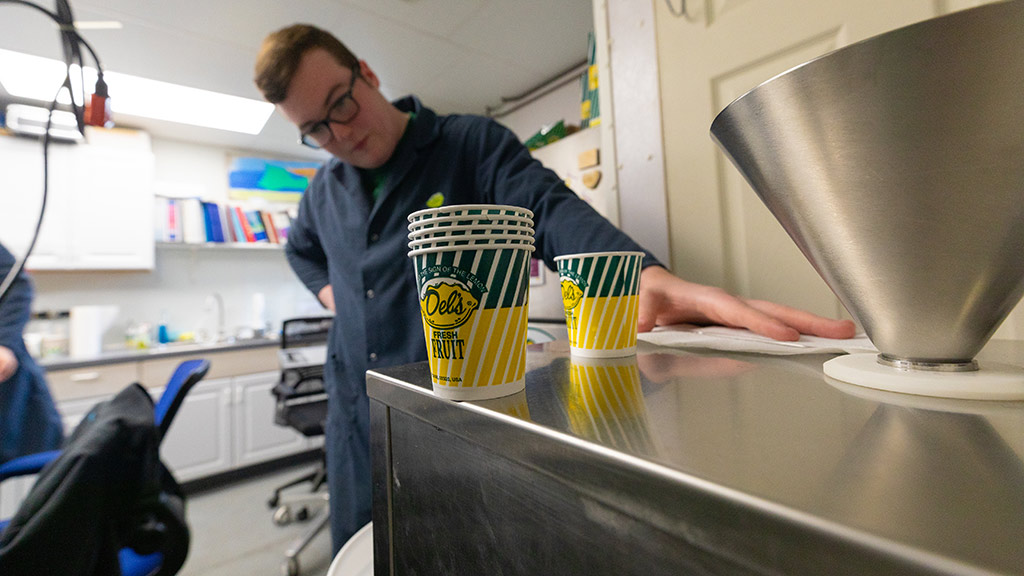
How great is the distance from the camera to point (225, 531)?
2.17 meters

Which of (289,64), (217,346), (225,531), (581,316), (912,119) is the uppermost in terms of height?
(289,64)

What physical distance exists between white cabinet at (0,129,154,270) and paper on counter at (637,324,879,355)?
3.46m

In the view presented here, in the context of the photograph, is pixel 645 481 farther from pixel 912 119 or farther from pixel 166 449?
pixel 166 449

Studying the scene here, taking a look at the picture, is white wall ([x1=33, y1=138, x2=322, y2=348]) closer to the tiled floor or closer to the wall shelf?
the wall shelf

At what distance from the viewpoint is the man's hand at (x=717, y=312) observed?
1.67ft

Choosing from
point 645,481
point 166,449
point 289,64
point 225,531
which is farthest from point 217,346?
point 645,481

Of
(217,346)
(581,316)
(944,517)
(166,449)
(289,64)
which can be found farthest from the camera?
(217,346)

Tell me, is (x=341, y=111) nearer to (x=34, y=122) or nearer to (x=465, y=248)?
(x=465, y=248)

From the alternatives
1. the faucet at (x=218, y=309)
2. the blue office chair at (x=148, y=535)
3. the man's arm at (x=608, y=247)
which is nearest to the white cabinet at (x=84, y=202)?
the faucet at (x=218, y=309)

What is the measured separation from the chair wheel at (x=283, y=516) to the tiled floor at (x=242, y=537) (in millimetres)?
27

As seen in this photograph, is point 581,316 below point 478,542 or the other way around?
the other way around

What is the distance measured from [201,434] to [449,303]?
3.03m

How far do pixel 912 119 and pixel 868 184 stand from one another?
4cm

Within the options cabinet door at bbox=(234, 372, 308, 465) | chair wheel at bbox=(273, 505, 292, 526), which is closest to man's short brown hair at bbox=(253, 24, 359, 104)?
chair wheel at bbox=(273, 505, 292, 526)
